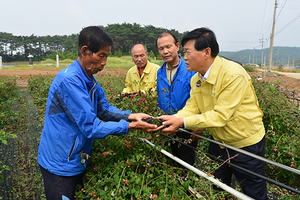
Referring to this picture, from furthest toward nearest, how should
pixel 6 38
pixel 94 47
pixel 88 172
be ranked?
1. pixel 6 38
2. pixel 88 172
3. pixel 94 47

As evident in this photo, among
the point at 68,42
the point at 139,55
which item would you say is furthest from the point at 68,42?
the point at 139,55

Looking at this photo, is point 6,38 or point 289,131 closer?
point 289,131

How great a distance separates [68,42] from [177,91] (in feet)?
212

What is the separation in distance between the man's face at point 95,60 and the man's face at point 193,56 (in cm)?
70

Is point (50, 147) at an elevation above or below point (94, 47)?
below

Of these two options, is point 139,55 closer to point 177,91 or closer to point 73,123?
point 177,91

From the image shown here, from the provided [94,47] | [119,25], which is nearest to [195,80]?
[94,47]

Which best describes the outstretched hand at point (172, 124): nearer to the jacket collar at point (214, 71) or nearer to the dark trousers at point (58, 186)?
the jacket collar at point (214, 71)

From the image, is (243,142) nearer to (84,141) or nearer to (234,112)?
(234,112)

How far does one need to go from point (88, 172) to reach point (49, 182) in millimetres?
309

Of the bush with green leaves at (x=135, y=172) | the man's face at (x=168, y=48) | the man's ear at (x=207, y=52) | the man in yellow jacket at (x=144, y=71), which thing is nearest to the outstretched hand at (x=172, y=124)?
the bush with green leaves at (x=135, y=172)

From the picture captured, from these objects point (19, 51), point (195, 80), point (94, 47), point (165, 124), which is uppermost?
point (19, 51)

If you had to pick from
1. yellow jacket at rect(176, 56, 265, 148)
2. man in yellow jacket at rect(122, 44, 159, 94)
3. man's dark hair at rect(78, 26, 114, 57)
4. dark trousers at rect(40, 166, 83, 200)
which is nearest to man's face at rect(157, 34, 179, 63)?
man in yellow jacket at rect(122, 44, 159, 94)

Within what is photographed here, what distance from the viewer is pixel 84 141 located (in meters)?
1.62
